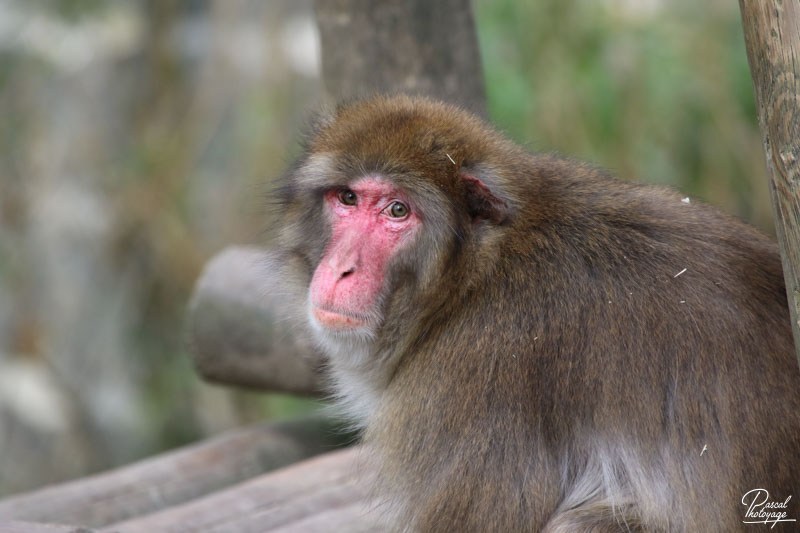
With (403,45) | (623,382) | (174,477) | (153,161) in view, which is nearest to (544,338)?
(623,382)

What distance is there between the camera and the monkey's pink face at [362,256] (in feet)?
10.0

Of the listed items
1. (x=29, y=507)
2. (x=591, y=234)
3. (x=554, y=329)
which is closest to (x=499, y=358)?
(x=554, y=329)

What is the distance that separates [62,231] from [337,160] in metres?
6.57

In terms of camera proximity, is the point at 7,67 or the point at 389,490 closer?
the point at 389,490

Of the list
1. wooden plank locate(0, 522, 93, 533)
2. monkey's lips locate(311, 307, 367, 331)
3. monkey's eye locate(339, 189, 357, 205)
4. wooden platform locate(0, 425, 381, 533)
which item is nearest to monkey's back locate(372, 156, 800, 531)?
monkey's lips locate(311, 307, 367, 331)

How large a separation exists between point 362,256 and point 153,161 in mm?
6049

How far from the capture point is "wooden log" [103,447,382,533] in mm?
3857

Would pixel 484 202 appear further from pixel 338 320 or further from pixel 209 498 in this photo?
pixel 209 498

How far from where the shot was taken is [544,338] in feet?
9.66

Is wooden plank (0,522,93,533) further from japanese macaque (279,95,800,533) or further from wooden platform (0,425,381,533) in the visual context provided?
japanese macaque (279,95,800,533)

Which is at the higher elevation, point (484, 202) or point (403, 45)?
point (403, 45)

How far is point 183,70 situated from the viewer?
9.24m

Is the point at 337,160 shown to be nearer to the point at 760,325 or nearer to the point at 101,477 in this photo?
the point at 760,325

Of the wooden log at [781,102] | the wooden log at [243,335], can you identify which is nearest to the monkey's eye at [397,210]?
the wooden log at [781,102]
